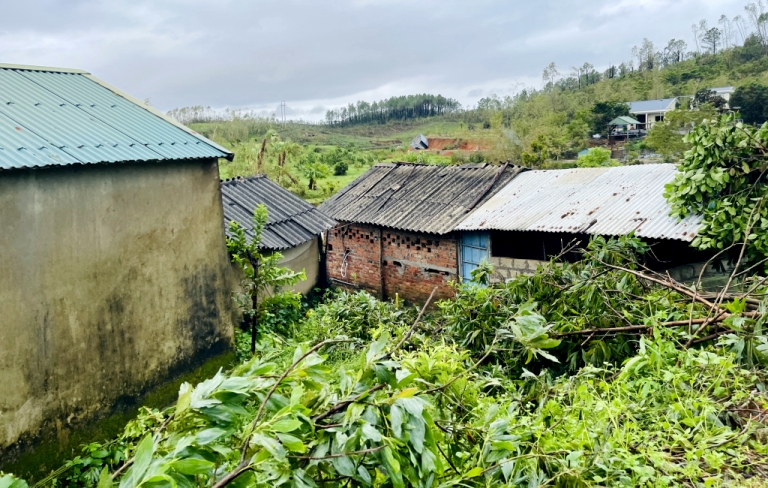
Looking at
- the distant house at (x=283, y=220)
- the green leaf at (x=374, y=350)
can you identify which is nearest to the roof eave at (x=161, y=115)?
the distant house at (x=283, y=220)

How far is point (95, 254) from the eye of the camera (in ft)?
18.9

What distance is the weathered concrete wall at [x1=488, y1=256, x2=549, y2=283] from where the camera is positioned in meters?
10.7

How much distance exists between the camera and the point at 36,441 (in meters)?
5.20

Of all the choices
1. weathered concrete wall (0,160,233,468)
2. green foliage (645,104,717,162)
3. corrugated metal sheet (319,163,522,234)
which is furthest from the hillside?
weathered concrete wall (0,160,233,468)

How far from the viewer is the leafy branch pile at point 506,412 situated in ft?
6.60

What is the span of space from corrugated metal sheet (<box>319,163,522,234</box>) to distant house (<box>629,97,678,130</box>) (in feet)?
100

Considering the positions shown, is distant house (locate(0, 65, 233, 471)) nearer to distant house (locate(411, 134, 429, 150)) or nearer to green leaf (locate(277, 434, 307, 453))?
green leaf (locate(277, 434, 307, 453))

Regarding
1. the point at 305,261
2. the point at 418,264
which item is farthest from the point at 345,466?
the point at 418,264

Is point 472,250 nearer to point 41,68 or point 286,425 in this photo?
point 41,68

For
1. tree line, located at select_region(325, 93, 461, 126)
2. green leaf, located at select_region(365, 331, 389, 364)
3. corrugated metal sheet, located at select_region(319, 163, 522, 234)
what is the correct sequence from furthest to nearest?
1. tree line, located at select_region(325, 93, 461, 126)
2. corrugated metal sheet, located at select_region(319, 163, 522, 234)
3. green leaf, located at select_region(365, 331, 389, 364)

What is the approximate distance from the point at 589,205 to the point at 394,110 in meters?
61.5

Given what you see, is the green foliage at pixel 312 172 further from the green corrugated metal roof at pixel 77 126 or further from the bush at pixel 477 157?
the green corrugated metal roof at pixel 77 126

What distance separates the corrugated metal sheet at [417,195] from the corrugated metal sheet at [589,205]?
53cm

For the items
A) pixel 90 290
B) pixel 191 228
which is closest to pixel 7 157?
pixel 90 290
